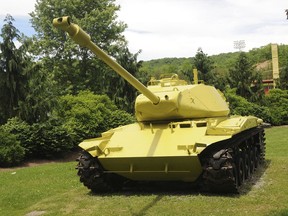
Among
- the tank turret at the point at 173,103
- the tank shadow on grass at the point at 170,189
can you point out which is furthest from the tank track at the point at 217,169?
the tank turret at the point at 173,103

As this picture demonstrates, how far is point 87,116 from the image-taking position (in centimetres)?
2028

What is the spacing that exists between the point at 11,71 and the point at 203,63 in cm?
1712

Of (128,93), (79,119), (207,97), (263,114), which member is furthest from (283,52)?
(207,97)

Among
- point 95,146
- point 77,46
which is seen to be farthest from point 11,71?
point 77,46

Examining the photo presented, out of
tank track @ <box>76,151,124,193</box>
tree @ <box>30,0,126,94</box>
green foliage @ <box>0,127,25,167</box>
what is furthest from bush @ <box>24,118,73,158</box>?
tree @ <box>30,0,126,94</box>

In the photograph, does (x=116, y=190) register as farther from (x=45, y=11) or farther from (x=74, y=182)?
(x=45, y=11)

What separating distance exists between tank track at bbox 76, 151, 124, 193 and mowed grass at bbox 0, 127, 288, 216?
242 millimetres

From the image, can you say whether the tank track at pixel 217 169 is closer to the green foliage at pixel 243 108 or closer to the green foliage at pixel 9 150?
the green foliage at pixel 9 150

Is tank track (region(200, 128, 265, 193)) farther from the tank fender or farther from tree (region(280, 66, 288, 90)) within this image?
tree (region(280, 66, 288, 90))

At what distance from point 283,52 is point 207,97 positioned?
268 feet

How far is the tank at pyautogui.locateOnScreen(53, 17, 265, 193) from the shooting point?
8742mm

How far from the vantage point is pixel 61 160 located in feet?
60.9

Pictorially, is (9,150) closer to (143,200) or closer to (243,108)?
(143,200)

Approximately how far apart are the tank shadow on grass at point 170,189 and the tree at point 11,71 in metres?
10.4
